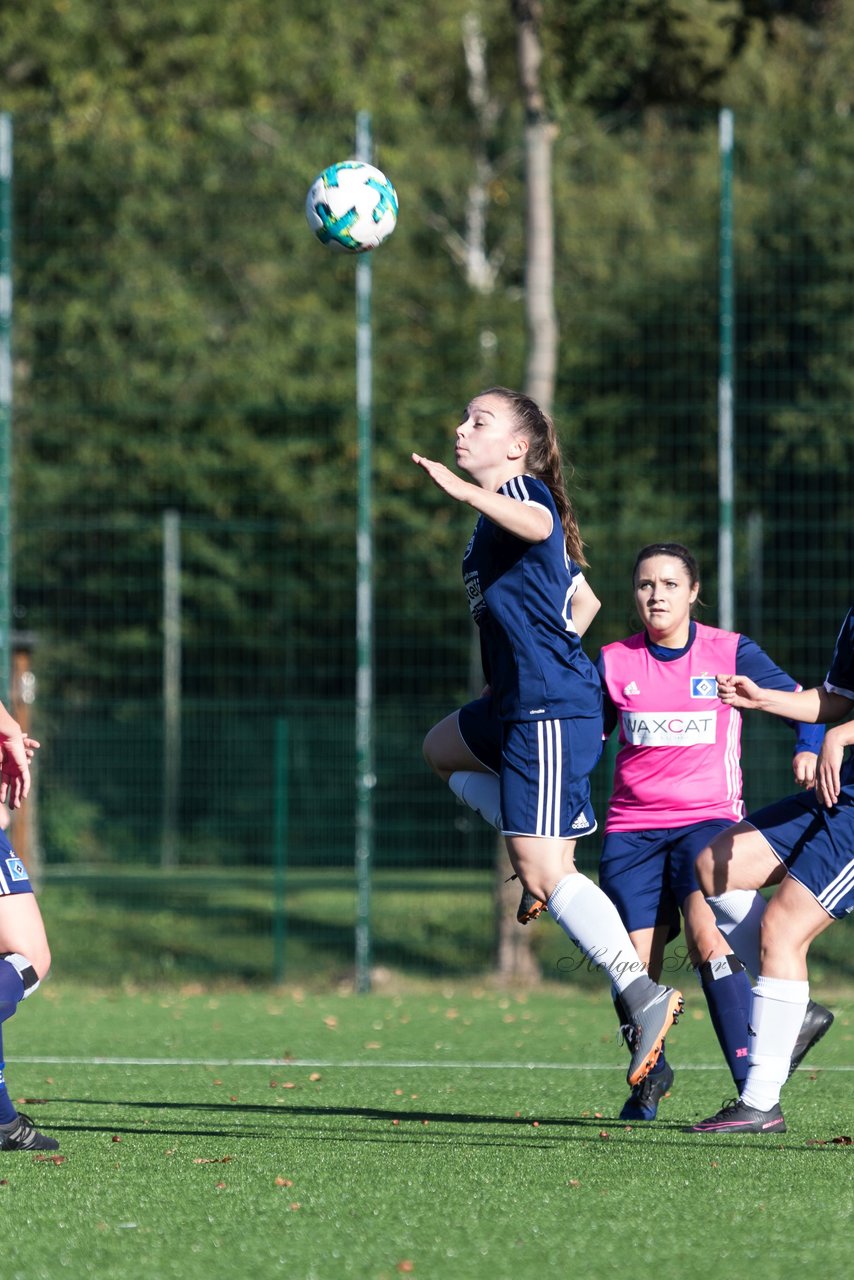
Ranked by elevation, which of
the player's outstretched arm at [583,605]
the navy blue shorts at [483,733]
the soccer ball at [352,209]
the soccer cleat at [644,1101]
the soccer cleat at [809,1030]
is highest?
the soccer ball at [352,209]

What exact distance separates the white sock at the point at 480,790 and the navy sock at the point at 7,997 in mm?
1542

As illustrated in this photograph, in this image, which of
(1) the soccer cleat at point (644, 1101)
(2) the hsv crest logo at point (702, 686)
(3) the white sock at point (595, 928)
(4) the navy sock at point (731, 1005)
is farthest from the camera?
(2) the hsv crest logo at point (702, 686)

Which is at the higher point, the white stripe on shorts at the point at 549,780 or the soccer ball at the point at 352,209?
the soccer ball at the point at 352,209

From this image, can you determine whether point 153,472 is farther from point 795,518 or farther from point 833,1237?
point 833,1237

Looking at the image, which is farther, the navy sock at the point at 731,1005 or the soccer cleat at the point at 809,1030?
the navy sock at the point at 731,1005

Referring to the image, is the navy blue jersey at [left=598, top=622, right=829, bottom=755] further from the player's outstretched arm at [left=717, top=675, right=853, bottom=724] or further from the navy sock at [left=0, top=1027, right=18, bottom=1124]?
the navy sock at [left=0, top=1027, right=18, bottom=1124]

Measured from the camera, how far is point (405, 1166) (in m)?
5.20

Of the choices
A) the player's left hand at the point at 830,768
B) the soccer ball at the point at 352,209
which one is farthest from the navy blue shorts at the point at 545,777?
the soccer ball at the point at 352,209

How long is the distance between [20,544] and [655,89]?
7.36 metres

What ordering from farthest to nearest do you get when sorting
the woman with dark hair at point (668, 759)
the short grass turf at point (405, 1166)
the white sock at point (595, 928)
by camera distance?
the woman with dark hair at point (668, 759) < the white sock at point (595, 928) < the short grass turf at point (405, 1166)

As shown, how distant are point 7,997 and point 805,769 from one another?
8.36 feet

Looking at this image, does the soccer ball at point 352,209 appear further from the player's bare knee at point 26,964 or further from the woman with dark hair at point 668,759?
the player's bare knee at point 26,964

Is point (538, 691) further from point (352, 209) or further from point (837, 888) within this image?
point (352, 209)

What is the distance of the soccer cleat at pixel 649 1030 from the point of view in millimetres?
5141
